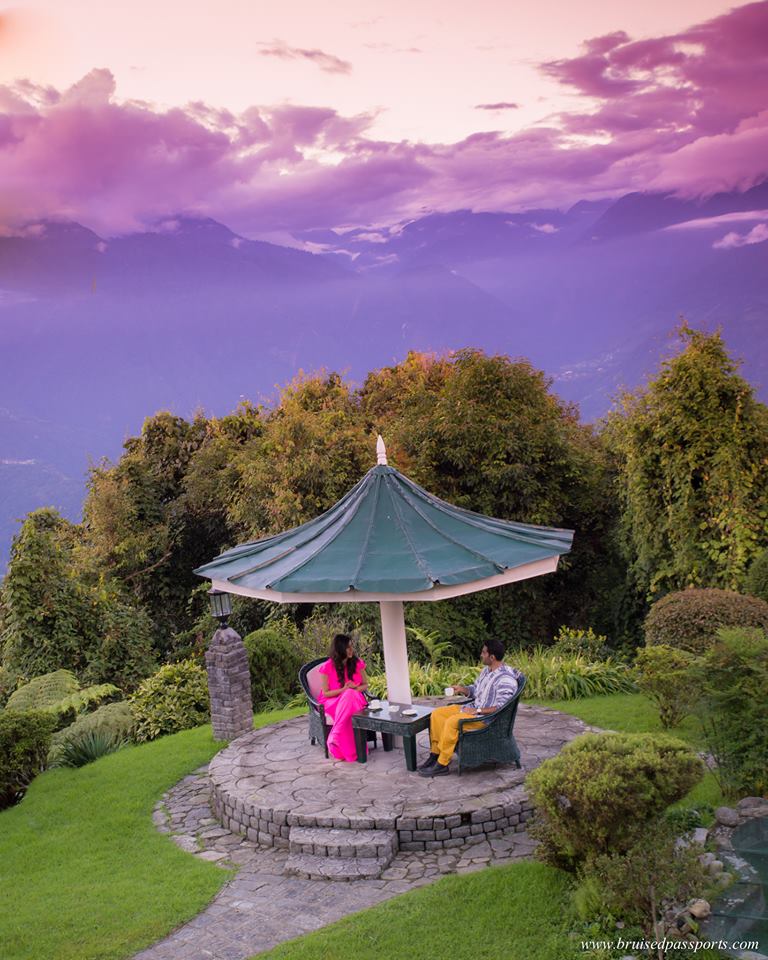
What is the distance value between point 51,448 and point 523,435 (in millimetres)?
140702

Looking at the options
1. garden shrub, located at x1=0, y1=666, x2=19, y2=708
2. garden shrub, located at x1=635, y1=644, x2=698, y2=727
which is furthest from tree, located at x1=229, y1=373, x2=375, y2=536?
garden shrub, located at x1=635, y1=644, x2=698, y2=727

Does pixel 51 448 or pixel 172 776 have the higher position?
pixel 51 448

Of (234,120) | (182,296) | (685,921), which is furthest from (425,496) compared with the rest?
(182,296)

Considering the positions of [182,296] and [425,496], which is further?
[182,296]

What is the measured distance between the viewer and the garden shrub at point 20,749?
30.4ft

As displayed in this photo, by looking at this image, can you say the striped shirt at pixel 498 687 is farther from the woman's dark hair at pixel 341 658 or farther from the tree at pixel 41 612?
the tree at pixel 41 612

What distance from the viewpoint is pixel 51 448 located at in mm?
143625

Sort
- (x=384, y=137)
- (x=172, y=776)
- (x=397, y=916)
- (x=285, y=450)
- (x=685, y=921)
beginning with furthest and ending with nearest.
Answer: (x=384, y=137), (x=285, y=450), (x=172, y=776), (x=397, y=916), (x=685, y=921)

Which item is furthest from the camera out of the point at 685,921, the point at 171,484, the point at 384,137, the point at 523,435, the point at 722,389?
the point at 384,137

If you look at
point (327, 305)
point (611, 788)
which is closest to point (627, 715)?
point (611, 788)

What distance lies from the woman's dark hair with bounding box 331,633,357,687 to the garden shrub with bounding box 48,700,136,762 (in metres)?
3.96

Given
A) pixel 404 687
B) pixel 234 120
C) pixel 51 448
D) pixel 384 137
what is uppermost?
pixel 234 120

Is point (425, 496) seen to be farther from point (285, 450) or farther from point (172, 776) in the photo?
point (285, 450)

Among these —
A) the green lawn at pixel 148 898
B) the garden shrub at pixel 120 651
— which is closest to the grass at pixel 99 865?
the green lawn at pixel 148 898
